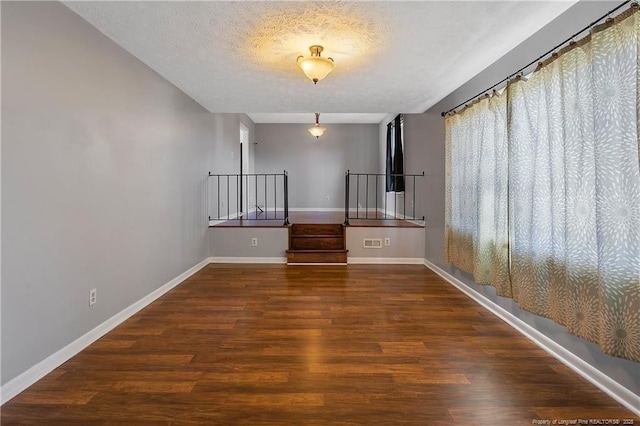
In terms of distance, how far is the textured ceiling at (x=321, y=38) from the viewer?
195 cm

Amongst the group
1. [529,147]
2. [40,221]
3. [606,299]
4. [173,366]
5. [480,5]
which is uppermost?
[480,5]

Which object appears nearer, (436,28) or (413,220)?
(436,28)

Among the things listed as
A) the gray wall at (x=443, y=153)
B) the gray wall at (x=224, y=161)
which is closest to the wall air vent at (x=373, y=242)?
the gray wall at (x=443, y=153)

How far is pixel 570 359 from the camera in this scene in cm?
186

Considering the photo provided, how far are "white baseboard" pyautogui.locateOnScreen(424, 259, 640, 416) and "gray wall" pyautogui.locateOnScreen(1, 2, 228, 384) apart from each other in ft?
10.6

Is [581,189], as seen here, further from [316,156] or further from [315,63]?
[316,156]

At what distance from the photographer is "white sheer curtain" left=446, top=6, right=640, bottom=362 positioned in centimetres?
141

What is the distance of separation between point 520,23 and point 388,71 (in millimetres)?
1129

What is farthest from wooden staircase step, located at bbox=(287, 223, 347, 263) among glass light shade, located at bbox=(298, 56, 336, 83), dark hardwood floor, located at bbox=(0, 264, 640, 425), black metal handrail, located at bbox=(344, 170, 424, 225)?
glass light shade, located at bbox=(298, 56, 336, 83)

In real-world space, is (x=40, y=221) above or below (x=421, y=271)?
above

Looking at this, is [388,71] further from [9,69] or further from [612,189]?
[9,69]

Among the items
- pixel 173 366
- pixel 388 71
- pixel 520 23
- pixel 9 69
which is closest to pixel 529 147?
pixel 520 23

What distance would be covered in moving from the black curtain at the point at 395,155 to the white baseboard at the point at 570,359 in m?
3.14

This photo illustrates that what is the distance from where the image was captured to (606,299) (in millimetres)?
1482
